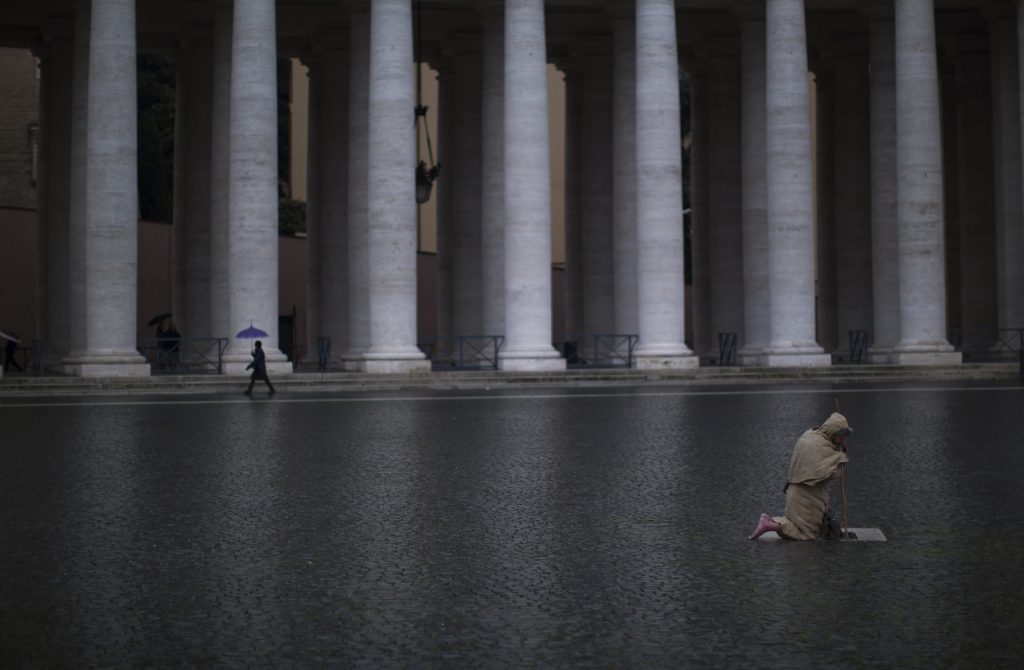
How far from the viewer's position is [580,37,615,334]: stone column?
5091 centimetres

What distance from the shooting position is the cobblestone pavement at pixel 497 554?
793cm

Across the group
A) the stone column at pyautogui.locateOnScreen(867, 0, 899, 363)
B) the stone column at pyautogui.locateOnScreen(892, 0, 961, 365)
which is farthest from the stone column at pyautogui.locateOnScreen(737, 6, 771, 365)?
the stone column at pyautogui.locateOnScreen(892, 0, 961, 365)

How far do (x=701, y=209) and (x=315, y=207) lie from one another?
50.2 ft

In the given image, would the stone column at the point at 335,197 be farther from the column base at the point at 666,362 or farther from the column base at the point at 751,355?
the column base at the point at 751,355

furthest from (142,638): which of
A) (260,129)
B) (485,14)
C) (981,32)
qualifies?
(981,32)

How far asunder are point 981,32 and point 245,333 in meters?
30.5

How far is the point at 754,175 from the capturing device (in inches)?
1859

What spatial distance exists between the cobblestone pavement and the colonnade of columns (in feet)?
62.1

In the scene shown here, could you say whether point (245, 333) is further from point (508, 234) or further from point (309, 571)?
point (309, 571)

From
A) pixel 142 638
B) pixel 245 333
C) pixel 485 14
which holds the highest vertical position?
pixel 485 14

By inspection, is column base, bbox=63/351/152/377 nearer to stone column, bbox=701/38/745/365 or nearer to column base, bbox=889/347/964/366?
stone column, bbox=701/38/745/365

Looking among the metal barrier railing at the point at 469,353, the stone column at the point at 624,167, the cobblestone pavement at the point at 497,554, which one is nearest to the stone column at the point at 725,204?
the stone column at the point at 624,167

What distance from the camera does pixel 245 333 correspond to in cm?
3759

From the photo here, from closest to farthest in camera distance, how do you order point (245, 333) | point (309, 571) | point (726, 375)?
point (309, 571) → point (245, 333) → point (726, 375)
